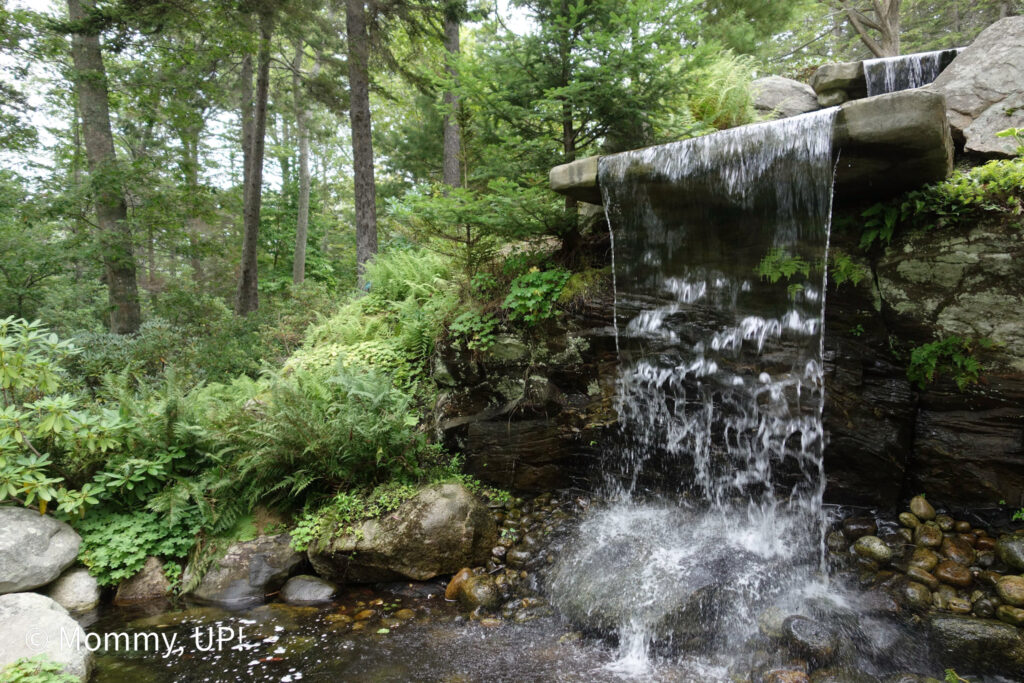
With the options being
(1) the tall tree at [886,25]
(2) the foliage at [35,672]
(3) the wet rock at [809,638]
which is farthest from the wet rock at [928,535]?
(1) the tall tree at [886,25]

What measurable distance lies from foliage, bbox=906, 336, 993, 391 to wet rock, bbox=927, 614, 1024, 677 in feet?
5.54

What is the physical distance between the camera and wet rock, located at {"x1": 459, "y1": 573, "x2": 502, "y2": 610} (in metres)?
4.02

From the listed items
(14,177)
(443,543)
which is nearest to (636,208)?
(443,543)

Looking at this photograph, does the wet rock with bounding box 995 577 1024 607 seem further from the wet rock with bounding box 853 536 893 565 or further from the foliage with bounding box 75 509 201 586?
the foliage with bounding box 75 509 201 586

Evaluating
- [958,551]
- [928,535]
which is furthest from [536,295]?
[958,551]

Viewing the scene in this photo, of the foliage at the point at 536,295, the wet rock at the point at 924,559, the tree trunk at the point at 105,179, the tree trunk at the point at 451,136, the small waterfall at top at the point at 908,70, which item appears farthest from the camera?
the tree trunk at the point at 451,136

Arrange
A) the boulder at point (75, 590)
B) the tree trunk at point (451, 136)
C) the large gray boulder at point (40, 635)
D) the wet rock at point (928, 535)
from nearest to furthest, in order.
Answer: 1. the large gray boulder at point (40, 635)
2. the wet rock at point (928, 535)
3. the boulder at point (75, 590)
4. the tree trunk at point (451, 136)

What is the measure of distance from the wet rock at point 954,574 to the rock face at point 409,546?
349 cm

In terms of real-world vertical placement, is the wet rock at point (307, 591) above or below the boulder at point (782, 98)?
below

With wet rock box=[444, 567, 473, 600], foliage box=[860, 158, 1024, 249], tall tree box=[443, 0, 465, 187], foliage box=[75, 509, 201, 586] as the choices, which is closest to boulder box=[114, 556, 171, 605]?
foliage box=[75, 509, 201, 586]

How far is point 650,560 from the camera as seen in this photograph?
409cm

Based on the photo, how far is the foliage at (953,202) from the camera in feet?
12.2

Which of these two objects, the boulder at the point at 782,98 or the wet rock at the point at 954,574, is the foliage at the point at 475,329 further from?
the boulder at the point at 782,98

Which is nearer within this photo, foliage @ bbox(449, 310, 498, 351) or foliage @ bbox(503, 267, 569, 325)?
foliage @ bbox(503, 267, 569, 325)
